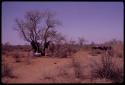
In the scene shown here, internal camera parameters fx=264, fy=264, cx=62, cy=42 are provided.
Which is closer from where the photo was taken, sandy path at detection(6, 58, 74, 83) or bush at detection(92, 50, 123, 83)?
sandy path at detection(6, 58, 74, 83)

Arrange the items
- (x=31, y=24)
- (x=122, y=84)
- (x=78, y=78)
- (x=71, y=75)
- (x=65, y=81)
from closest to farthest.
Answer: (x=122, y=84), (x=65, y=81), (x=78, y=78), (x=71, y=75), (x=31, y=24)

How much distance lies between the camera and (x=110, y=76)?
34.3 feet

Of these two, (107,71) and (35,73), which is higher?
(107,71)

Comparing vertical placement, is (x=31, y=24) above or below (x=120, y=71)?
above

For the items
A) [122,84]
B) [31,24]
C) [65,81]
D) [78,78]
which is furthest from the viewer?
[31,24]

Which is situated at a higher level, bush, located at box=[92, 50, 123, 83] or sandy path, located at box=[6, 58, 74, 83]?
bush, located at box=[92, 50, 123, 83]

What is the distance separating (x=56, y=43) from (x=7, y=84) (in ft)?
58.2

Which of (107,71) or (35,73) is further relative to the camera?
(35,73)

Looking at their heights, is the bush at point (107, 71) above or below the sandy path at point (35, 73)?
above

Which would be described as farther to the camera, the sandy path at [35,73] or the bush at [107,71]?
the bush at [107,71]

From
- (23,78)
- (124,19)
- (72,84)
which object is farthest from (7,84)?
(124,19)

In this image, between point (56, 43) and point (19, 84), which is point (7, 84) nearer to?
point (19, 84)

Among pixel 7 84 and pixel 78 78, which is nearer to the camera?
pixel 7 84

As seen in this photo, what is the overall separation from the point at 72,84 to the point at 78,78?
1.50 metres
